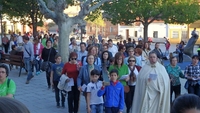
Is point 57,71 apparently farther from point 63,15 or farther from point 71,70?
point 63,15

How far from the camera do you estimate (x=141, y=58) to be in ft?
30.5

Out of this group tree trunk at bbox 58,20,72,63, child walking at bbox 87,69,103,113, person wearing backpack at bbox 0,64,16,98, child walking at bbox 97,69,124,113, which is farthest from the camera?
tree trunk at bbox 58,20,72,63

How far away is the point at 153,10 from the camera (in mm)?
27109

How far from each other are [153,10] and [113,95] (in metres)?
22.1

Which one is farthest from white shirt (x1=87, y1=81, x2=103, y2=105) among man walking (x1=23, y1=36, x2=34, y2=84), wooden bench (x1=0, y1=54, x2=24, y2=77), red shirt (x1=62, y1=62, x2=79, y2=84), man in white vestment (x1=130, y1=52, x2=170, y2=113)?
wooden bench (x1=0, y1=54, x2=24, y2=77)

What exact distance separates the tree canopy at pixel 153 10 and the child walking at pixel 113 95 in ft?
70.7

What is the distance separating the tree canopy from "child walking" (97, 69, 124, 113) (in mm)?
21544

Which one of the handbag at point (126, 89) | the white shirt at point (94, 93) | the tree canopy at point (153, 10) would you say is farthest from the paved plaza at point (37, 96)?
the tree canopy at point (153, 10)

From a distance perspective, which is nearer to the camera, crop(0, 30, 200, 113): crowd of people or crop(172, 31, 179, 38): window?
crop(0, 30, 200, 113): crowd of people

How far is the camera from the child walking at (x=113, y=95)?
5918mm

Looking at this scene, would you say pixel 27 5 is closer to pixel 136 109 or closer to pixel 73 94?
pixel 73 94

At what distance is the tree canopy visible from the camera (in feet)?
89.4

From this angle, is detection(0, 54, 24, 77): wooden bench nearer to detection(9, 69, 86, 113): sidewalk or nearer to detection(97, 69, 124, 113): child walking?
detection(9, 69, 86, 113): sidewalk

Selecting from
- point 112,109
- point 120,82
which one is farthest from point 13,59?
point 112,109
